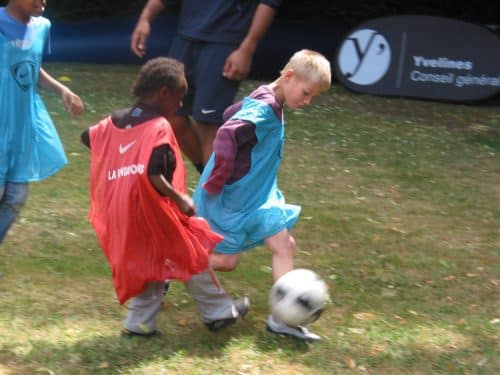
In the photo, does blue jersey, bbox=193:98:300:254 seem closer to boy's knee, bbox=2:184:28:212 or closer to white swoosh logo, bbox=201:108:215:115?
white swoosh logo, bbox=201:108:215:115

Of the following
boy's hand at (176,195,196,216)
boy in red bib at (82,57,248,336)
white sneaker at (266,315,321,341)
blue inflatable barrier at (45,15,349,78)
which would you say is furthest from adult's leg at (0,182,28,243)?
blue inflatable barrier at (45,15,349,78)

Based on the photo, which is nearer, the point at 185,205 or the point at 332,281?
the point at 185,205

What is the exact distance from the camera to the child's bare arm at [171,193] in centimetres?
374

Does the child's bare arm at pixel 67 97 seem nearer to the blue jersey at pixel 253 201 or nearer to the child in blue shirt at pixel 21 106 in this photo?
Answer: the child in blue shirt at pixel 21 106

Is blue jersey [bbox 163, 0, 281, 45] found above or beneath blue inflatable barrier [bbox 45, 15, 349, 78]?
above

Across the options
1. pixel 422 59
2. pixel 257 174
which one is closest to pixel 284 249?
pixel 257 174

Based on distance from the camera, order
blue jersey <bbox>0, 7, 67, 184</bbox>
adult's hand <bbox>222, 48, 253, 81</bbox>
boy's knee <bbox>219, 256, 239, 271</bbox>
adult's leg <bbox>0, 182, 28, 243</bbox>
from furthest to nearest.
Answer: adult's hand <bbox>222, 48, 253, 81</bbox>
adult's leg <bbox>0, 182, 28, 243</bbox>
blue jersey <bbox>0, 7, 67, 184</bbox>
boy's knee <bbox>219, 256, 239, 271</bbox>

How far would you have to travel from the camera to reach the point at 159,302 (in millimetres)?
4145

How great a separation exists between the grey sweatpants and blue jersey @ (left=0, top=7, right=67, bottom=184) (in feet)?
3.57

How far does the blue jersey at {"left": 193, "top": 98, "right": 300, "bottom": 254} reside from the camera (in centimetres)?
429

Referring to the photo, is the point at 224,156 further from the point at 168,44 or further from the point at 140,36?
the point at 168,44

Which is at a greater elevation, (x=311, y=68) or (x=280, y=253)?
(x=311, y=68)

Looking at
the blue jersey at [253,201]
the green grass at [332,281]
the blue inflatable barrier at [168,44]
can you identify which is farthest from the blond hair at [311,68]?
the blue inflatable barrier at [168,44]

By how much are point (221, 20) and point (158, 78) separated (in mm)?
1439
